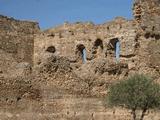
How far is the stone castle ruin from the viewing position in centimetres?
2066

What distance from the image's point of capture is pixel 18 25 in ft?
131

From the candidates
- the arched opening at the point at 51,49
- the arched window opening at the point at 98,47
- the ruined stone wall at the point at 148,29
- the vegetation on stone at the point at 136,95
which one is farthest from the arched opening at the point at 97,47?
the vegetation on stone at the point at 136,95

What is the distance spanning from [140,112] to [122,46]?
11.7m

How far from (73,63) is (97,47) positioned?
2.09 metres

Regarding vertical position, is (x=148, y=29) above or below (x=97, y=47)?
above

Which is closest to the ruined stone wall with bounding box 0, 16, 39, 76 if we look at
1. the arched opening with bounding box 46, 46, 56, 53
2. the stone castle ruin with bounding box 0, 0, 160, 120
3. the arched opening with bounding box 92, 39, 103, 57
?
the stone castle ruin with bounding box 0, 0, 160, 120

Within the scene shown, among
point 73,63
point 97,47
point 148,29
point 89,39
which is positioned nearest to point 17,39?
point 73,63

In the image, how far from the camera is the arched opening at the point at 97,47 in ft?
122

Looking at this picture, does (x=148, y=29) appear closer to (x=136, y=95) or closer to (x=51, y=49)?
(x=51, y=49)

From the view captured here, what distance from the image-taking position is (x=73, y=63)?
37.5m

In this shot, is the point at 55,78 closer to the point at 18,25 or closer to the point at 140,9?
the point at 140,9

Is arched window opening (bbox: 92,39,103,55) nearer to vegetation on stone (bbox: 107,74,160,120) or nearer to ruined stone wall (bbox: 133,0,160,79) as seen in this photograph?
ruined stone wall (bbox: 133,0,160,79)

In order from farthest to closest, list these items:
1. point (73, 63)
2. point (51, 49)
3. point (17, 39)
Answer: point (51, 49), point (17, 39), point (73, 63)

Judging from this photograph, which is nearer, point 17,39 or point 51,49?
point 17,39
